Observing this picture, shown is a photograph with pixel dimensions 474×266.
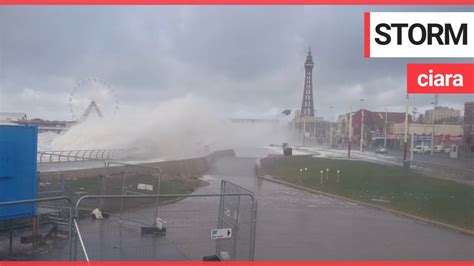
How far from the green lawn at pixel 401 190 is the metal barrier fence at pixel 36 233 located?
8.04 m

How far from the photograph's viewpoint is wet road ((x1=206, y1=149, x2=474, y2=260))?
6941 mm

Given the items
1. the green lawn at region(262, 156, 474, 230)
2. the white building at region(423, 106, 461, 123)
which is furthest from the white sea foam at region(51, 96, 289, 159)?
the white building at region(423, 106, 461, 123)

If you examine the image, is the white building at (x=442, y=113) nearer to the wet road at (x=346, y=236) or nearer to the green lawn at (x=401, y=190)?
the green lawn at (x=401, y=190)

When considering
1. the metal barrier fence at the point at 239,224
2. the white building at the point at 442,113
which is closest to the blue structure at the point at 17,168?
the metal barrier fence at the point at 239,224

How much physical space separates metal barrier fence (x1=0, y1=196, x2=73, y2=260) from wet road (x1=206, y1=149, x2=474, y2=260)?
301cm

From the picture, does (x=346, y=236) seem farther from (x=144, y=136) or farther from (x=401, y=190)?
(x=144, y=136)

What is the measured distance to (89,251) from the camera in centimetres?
600

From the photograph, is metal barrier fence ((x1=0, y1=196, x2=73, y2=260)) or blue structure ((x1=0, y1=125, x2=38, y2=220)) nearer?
metal barrier fence ((x1=0, y1=196, x2=73, y2=260))

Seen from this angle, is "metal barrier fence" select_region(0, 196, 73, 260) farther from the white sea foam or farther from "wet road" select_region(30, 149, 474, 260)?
the white sea foam

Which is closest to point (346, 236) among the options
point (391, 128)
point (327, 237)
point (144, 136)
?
point (327, 237)

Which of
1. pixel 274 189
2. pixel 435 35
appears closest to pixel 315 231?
pixel 435 35

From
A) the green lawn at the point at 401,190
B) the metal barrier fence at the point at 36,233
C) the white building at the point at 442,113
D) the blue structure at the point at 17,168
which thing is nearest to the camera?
the metal barrier fence at the point at 36,233

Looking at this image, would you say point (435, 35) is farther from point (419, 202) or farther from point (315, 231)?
point (419, 202)

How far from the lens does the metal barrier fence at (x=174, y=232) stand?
5.70 metres
